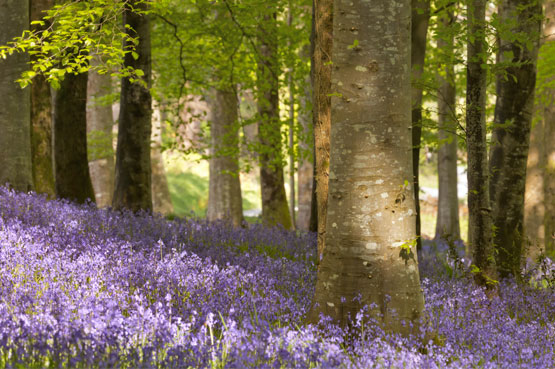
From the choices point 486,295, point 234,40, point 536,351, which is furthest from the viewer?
point 234,40

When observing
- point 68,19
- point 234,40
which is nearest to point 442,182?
point 234,40

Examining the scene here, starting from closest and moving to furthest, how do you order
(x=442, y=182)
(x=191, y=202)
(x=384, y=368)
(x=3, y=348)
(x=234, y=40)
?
(x=3, y=348), (x=384, y=368), (x=234, y=40), (x=442, y=182), (x=191, y=202)

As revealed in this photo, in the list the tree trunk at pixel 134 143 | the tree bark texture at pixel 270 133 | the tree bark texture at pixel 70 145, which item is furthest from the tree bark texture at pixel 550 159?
the tree bark texture at pixel 70 145

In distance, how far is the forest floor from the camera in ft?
10.6

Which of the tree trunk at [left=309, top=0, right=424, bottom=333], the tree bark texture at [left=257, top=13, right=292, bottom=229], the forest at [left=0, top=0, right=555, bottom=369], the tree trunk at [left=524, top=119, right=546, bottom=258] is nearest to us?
the forest at [left=0, top=0, right=555, bottom=369]

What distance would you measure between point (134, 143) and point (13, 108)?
6.15ft

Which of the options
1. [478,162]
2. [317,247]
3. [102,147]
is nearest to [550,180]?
[478,162]

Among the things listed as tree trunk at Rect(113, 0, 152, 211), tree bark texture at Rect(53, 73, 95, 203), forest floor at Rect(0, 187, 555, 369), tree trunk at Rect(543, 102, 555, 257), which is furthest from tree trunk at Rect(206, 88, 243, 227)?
forest floor at Rect(0, 187, 555, 369)

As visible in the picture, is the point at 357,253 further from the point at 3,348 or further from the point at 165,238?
the point at 165,238

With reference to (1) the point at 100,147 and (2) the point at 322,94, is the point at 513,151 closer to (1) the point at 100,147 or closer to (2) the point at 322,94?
(2) the point at 322,94

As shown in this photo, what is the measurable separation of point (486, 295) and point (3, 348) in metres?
4.81

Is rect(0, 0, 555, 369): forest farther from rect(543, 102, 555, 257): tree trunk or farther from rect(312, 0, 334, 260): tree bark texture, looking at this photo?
rect(543, 102, 555, 257): tree trunk

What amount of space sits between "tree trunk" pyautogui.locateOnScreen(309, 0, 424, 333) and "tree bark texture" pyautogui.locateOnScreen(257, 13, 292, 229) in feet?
26.4

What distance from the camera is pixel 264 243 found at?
805cm
